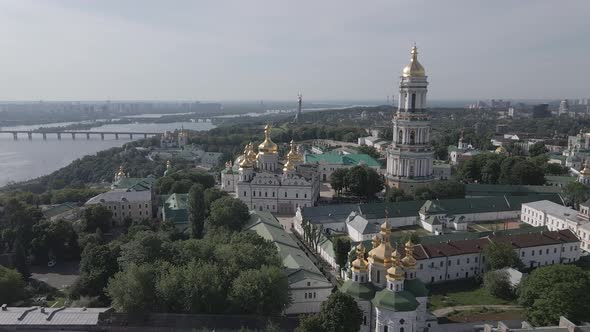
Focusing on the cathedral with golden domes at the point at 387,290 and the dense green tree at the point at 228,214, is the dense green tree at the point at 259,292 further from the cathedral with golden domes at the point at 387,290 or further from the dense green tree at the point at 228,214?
the dense green tree at the point at 228,214

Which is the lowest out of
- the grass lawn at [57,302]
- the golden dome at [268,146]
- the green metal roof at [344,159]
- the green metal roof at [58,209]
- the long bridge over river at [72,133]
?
the long bridge over river at [72,133]

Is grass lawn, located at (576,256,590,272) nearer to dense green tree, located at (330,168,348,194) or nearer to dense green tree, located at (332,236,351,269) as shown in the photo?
dense green tree, located at (332,236,351,269)

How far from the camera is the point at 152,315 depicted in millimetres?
19734

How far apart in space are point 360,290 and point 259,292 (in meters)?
4.08

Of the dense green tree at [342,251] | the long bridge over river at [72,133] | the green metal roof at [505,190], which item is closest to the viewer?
the dense green tree at [342,251]

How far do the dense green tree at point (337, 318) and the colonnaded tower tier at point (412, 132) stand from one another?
26.8 metres

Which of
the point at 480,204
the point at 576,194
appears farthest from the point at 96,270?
the point at 576,194

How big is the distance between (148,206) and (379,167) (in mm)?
28049

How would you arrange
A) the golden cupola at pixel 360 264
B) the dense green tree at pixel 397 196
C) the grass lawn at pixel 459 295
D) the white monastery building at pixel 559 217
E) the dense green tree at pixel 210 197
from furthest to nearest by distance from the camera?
the dense green tree at pixel 397 196
the dense green tree at pixel 210 197
the white monastery building at pixel 559 217
the grass lawn at pixel 459 295
the golden cupola at pixel 360 264

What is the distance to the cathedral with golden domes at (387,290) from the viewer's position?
16.6m

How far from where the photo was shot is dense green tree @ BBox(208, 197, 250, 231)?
2858 cm

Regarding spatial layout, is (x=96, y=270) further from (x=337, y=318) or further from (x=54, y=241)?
(x=337, y=318)

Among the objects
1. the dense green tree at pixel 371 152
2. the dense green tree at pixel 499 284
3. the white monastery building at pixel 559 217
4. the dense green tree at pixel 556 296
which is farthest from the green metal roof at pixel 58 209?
the dense green tree at pixel 371 152

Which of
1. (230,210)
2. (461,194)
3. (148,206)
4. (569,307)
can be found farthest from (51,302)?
(461,194)
